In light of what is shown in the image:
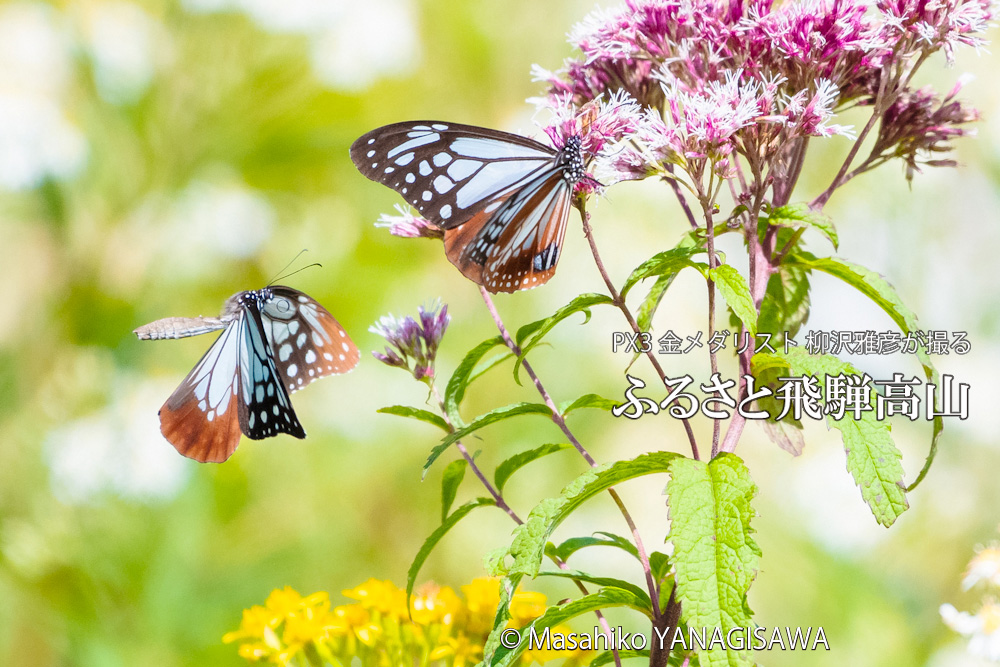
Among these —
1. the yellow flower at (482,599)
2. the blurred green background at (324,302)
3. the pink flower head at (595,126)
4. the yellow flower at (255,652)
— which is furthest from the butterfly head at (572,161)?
the blurred green background at (324,302)

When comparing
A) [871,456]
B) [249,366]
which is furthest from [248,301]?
[871,456]

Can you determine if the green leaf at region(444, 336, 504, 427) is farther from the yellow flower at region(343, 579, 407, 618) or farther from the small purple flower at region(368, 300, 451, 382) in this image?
the yellow flower at region(343, 579, 407, 618)

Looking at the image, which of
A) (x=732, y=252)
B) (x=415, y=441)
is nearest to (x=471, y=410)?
(x=415, y=441)

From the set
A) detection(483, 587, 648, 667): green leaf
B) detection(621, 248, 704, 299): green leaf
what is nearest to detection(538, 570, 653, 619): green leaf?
detection(483, 587, 648, 667): green leaf

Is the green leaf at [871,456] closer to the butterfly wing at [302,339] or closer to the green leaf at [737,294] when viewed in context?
the green leaf at [737,294]

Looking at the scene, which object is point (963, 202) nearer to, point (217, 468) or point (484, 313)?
point (484, 313)
